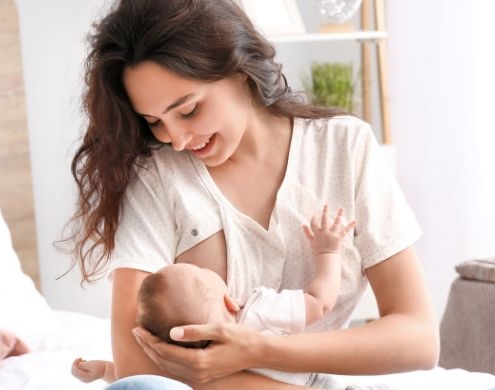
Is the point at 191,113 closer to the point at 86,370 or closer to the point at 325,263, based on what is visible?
the point at 325,263

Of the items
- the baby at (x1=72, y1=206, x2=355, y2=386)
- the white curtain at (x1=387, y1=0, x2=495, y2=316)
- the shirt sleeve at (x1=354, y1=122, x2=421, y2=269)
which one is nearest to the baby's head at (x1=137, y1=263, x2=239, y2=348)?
the baby at (x1=72, y1=206, x2=355, y2=386)

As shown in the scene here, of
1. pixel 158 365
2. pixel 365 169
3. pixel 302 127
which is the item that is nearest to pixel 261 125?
pixel 302 127

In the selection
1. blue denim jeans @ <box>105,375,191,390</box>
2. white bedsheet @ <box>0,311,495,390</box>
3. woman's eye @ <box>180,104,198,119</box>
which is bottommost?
white bedsheet @ <box>0,311,495,390</box>

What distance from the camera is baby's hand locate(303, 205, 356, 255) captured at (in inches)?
68.6

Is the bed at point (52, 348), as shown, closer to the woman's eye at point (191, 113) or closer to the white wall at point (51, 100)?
the woman's eye at point (191, 113)

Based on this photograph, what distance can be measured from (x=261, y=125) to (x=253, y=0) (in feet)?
5.77

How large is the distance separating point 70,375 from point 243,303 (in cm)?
53

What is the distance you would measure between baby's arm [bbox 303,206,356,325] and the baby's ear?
12cm

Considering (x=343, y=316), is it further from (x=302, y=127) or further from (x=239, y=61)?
(x=239, y=61)

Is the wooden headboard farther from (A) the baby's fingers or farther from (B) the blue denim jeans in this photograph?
(B) the blue denim jeans

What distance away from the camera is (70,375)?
2.12 metres

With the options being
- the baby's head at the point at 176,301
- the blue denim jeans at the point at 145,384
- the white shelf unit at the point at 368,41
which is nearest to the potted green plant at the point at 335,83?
the white shelf unit at the point at 368,41

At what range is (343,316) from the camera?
74.2 inches

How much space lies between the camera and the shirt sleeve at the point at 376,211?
71.5 inches
